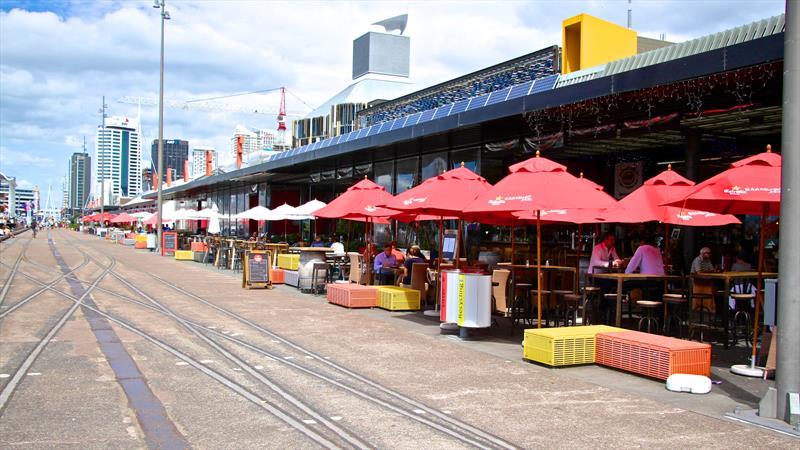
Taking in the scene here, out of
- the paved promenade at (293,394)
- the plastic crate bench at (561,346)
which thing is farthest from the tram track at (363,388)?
the plastic crate bench at (561,346)

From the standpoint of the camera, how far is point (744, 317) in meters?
11.1

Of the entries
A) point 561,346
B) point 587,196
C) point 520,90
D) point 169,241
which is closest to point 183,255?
point 169,241

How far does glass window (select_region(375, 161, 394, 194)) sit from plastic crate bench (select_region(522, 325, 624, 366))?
1515 centimetres

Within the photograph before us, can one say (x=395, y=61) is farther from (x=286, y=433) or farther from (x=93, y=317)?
(x=286, y=433)

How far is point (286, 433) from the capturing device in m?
5.73

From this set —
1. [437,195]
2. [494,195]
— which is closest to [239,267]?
[437,195]

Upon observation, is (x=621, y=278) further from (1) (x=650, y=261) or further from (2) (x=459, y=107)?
(2) (x=459, y=107)

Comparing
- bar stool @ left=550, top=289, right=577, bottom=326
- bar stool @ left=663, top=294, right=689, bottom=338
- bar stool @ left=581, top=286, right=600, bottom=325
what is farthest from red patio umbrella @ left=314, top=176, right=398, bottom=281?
bar stool @ left=663, top=294, right=689, bottom=338

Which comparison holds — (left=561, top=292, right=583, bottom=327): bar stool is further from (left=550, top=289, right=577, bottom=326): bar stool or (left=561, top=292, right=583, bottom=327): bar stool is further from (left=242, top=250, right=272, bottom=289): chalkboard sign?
(left=242, top=250, right=272, bottom=289): chalkboard sign

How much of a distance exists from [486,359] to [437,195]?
374 centimetres

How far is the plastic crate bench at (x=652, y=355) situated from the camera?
25.8 ft

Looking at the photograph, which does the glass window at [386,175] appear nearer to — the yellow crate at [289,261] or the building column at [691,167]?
the yellow crate at [289,261]

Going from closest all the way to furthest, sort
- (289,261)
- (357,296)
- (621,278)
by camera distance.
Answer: (621,278) → (357,296) → (289,261)

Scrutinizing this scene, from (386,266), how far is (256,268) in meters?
4.25
